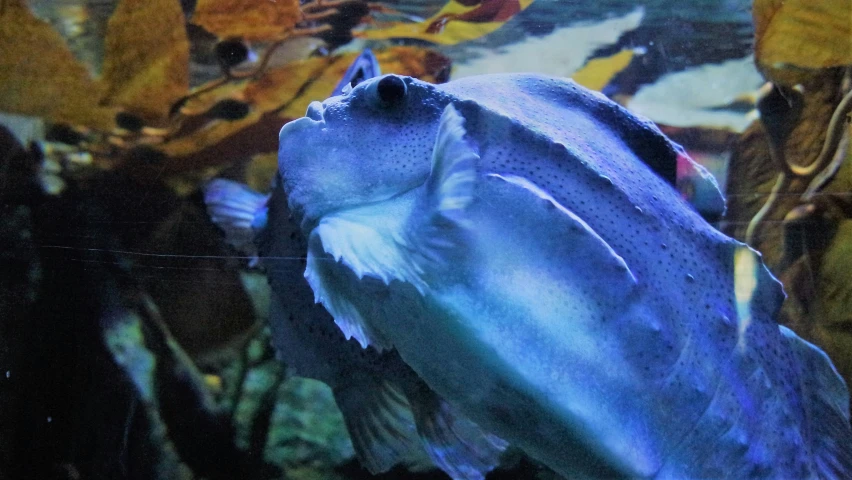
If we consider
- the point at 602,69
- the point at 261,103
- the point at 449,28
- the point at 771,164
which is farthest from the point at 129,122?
the point at 771,164

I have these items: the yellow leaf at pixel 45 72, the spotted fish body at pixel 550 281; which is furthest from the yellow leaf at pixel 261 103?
the spotted fish body at pixel 550 281

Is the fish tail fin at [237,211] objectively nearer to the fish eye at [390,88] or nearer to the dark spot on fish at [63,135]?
the dark spot on fish at [63,135]

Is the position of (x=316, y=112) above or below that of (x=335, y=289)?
above

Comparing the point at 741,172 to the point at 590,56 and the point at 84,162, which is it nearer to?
the point at 590,56

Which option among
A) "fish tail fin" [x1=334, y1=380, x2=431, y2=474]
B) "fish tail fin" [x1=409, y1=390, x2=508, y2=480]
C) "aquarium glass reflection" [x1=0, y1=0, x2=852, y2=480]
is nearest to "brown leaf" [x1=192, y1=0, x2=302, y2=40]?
"aquarium glass reflection" [x1=0, y1=0, x2=852, y2=480]

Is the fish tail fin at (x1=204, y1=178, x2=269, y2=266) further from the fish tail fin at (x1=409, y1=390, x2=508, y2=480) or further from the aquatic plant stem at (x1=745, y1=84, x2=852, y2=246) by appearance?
the aquatic plant stem at (x1=745, y1=84, x2=852, y2=246)

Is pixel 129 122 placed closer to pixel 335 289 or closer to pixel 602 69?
pixel 335 289
